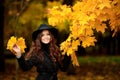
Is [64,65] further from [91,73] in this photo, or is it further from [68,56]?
[91,73]

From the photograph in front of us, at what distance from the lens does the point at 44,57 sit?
6.93 meters

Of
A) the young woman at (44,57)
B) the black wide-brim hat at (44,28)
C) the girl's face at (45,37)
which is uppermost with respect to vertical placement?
the black wide-brim hat at (44,28)

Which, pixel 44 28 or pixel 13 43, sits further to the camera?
pixel 44 28

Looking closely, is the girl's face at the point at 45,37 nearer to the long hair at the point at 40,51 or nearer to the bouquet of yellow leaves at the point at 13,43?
the long hair at the point at 40,51

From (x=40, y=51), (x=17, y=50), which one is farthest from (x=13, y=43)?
(x=40, y=51)

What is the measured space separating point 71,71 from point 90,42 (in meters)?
7.97

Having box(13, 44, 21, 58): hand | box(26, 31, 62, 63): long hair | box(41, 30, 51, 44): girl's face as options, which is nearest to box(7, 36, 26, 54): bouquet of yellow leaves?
box(13, 44, 21, 58): hand

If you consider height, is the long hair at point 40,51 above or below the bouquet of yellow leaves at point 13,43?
below

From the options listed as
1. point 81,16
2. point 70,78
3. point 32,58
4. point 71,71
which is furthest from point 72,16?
point 71,71

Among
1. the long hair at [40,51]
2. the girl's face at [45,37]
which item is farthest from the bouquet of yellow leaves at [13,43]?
the girl's face at [45,37]

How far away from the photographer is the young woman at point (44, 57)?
271 inches

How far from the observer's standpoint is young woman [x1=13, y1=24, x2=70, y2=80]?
22.5ft

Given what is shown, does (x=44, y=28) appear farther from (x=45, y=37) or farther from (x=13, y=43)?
(x=13, y=43)

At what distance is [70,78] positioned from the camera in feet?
45.3
